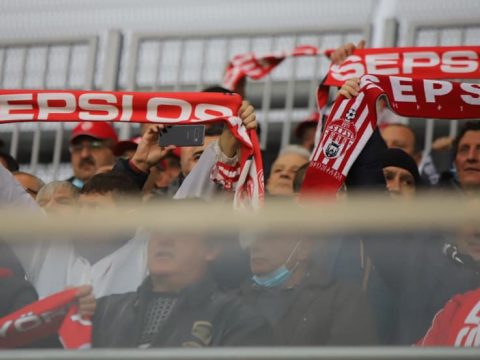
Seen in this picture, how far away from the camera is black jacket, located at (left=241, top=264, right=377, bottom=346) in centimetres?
437

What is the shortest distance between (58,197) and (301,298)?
2204 mm

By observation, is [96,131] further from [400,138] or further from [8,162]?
[400,138]

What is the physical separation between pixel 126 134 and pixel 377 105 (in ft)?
9.01

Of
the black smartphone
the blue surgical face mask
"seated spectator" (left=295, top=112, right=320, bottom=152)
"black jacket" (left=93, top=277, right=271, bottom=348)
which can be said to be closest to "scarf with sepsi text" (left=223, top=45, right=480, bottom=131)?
"seated spectator" (left=295, top=112, right=320, bottom=152)

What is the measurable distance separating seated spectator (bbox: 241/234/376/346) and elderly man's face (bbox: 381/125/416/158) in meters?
3.04

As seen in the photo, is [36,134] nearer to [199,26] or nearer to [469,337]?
→ [199,26]

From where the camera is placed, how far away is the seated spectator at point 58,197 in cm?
644

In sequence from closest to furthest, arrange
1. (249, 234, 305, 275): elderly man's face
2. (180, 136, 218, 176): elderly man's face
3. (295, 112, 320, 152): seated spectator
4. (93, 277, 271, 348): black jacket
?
1. (249, 234, 305, 275): elderly man's face
2. (93, 277, 271, 348): black jacket
3. (180, 136, 218, 176): elderly man's face
4. (295, 112, 320, 152): seated spectator

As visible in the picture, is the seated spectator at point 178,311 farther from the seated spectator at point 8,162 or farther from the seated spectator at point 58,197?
the seated spectator at point 8,162

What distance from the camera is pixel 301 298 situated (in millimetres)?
4547

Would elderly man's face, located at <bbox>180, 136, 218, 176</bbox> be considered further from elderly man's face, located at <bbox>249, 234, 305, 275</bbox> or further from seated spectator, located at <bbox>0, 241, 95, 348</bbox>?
elderly man's face, located at <bbox>249, 234, 305, 275</bbox>

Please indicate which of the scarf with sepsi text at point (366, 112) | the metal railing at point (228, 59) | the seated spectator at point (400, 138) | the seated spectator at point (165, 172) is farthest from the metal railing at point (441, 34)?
the scarf with sepsi text at point (366, 112)

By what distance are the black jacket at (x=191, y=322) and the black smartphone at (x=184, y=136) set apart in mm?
1544

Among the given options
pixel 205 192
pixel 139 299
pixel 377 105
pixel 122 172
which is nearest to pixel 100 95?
pixel 122 172
